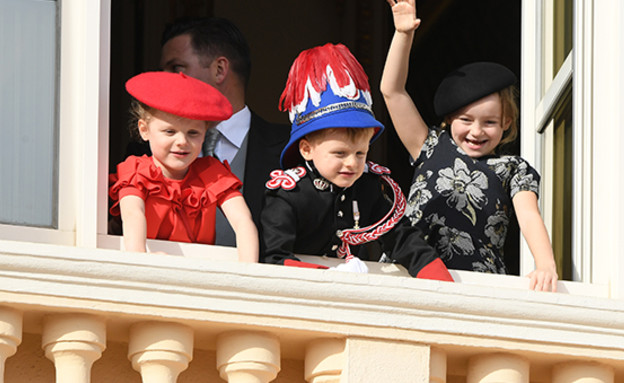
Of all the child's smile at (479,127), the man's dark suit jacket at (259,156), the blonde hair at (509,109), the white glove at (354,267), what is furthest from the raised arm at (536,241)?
the man's dark suit jacket at (259,156)

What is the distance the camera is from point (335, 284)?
3.93m

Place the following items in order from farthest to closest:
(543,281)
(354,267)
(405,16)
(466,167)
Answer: (466,167) → (405,16) → (543,281) → (354,267)

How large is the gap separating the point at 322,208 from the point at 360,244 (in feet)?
0.59

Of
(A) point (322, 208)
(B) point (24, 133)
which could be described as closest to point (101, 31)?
(B) point (24, 133)

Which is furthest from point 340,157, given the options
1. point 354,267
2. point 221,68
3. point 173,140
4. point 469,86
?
point 221,68

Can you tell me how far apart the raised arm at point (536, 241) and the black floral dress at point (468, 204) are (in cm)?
4

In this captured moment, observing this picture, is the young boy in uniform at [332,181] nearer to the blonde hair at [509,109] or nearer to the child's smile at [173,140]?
the child's smile at [173,140]

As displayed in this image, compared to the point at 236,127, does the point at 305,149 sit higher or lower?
lower

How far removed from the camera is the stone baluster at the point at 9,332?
12.2 ft

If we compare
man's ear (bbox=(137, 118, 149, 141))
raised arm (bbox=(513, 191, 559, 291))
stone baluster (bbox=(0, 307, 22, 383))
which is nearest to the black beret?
raised arm (bbox=(513, 191, 559, 291))

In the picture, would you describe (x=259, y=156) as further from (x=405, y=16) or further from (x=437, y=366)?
(x=437, y=366)

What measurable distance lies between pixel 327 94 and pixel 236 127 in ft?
2.92

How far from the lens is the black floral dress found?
472cm

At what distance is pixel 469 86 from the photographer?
493 cm
